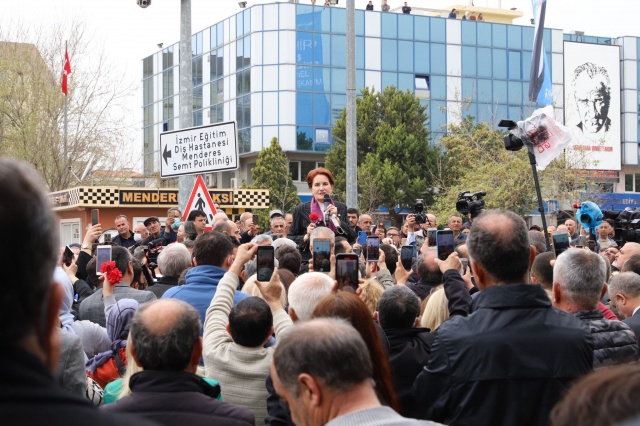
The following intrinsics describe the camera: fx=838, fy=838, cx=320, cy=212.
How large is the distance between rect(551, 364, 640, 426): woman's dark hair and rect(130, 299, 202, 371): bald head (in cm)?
222

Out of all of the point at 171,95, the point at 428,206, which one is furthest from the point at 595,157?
the point at 171,95

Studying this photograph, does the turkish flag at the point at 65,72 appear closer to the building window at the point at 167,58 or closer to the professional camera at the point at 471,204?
the professional camera at the point at 471,204

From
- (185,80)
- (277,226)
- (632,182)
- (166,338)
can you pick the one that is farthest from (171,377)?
(632,182)

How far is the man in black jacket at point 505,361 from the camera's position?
362 cm

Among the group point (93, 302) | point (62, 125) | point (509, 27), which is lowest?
point (93, 302)

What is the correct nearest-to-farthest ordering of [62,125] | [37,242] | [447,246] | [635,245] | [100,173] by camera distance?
[37,242], [447,246], [635,245], [62,125], [100,173]

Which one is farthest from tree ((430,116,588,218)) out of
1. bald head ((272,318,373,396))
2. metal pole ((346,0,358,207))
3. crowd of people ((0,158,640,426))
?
bald head ((272,318,373,396))

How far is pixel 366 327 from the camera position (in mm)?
3945

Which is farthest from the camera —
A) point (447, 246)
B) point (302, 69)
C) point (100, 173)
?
point (302, 69)

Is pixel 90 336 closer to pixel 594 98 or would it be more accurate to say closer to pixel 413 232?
pixel 413 232

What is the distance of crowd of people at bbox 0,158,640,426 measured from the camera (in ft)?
4.86

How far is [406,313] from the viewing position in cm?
484

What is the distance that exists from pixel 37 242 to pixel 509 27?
62.0 meters

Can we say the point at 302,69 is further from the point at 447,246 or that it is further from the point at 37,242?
the point at 37,242
